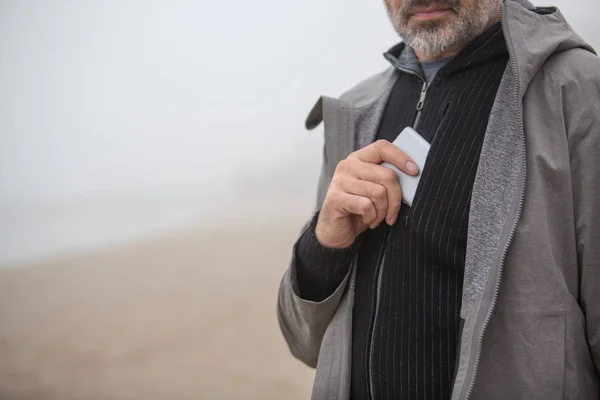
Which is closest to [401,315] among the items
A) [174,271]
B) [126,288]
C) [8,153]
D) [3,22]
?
[174,271]

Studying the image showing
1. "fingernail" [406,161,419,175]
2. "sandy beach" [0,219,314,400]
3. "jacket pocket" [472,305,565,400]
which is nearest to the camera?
"jacket pocket" [472,305,565,400]

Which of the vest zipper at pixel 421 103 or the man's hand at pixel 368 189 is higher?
the vest zipper at pixel 421 103

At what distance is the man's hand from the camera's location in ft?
2.55

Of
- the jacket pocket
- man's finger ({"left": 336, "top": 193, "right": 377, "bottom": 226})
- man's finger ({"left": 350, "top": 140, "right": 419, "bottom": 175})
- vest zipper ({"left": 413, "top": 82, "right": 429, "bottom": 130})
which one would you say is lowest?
the jacket pocket

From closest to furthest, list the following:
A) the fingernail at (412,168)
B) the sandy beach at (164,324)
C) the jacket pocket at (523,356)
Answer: the jacket pocket at (523,356)
the fingernail at (412,168)
the sandy beach at (164,324)

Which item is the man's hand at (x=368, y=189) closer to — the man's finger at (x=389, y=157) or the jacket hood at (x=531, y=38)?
the man's finger at (x=389, y=157)

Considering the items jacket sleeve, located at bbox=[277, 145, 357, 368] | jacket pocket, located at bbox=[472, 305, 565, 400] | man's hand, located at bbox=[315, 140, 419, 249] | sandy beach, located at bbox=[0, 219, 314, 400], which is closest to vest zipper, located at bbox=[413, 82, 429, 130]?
man's hand, located at bbox=[315, 140, 419, 249]

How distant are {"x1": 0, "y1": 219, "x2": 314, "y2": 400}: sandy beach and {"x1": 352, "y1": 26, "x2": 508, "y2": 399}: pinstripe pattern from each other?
896mm

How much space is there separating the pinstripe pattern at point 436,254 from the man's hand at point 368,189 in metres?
0.03

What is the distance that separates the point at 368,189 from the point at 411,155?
0.08 meters

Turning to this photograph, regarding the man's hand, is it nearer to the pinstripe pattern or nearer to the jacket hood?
the pinstripe pattern

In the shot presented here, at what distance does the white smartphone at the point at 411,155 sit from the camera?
0.77 meters

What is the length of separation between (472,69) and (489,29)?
0.21 feet

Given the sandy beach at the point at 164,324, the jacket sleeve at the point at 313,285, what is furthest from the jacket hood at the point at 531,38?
the sandy beach at the point at 164,324
